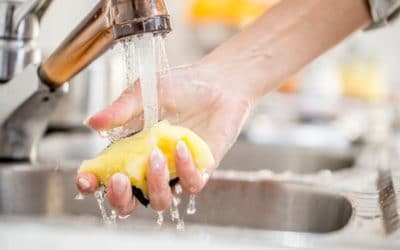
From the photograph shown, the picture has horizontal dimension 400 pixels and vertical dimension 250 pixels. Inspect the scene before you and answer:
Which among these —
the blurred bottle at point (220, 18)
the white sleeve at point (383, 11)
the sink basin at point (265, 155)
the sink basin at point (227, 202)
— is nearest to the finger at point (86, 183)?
the sink basin at point (227, 202)

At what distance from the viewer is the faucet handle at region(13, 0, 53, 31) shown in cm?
77

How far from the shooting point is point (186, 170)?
57 centimetres

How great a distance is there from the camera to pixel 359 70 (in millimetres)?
2609

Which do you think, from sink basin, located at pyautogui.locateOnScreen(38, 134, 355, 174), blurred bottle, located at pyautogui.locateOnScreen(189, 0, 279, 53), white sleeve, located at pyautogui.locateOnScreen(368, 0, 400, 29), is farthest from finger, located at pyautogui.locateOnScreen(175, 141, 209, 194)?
blurred bottle, located at pyautogui.locateOnScreen(189, 0, 279, 53)

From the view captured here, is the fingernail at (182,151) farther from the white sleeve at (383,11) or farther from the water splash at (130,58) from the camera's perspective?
the white sleeve at (383,11)

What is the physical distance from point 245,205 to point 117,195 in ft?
0.88

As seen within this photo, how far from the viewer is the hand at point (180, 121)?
56 centimetres

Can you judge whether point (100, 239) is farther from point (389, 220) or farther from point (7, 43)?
point (7, 43)

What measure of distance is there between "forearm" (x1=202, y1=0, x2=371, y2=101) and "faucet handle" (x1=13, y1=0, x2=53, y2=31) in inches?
6.9

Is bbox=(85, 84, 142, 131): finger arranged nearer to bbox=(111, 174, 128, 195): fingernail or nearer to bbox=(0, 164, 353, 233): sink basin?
bbox=(111, 174, 128, 195): fingernail

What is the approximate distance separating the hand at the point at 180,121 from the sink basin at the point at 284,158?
60 cm

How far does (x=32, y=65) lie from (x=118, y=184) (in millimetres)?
255

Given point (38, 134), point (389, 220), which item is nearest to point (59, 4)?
point (38, 134)

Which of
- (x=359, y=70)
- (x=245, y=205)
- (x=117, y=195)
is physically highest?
(x=117, y=195)
